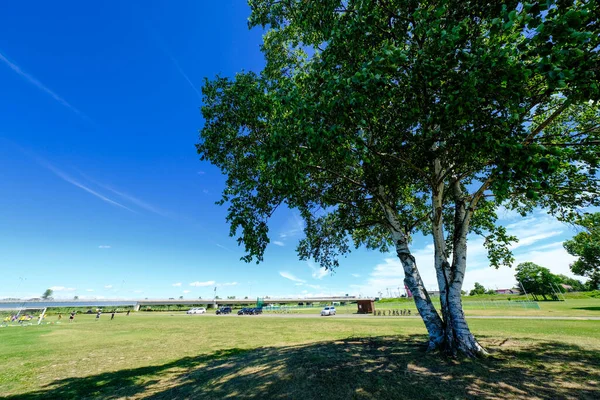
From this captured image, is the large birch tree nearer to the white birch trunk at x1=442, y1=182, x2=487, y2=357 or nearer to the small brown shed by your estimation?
the white birch trunk at x1=442, y1=182, x2=487, y2=357

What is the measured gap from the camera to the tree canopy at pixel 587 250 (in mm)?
10789

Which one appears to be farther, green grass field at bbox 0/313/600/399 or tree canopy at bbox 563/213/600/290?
tree canopy at bbox 563/213/600/290

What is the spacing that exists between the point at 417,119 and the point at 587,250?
88050 millimetres

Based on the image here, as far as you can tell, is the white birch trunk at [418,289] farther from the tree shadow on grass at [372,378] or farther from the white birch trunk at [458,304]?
the tree shadow on grass at [372,378]

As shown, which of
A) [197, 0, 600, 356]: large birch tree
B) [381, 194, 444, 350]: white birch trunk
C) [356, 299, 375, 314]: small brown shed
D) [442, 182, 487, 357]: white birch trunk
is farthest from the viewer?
[356, 299, 375, 314]: small brown shed

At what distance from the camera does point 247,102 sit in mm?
9039

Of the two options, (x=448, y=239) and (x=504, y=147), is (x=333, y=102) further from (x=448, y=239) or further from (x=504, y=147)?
(x=448, y=239)

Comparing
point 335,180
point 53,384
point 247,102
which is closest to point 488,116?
point 335,180

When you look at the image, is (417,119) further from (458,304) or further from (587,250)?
(587,250)

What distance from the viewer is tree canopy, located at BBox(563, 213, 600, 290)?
35.4 feet

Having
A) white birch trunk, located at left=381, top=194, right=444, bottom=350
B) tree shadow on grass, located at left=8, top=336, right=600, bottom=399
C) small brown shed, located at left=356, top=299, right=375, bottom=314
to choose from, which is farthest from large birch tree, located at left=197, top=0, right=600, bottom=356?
small brown shed, located at left=356, top=299, right=375, bottom=314

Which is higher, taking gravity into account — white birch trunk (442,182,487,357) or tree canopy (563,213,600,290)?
tree canopy (563,213,600,290)

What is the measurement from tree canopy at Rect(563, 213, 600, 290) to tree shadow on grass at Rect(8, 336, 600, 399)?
4.77 metres

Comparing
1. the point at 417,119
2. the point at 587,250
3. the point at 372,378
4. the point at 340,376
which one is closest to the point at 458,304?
the point at 372,378
